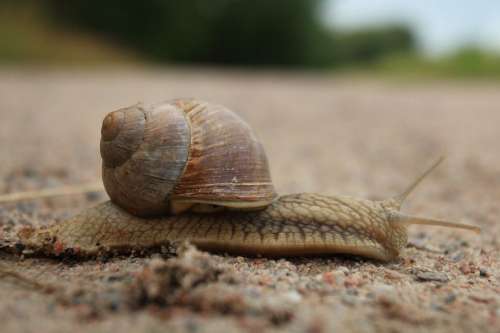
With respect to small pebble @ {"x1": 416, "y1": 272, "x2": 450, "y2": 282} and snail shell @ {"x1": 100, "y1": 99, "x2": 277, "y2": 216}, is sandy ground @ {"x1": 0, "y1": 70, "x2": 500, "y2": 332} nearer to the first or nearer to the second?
small pebble @ {"x1": 416, "y1": 272, "x2": 450, "y2": 282}

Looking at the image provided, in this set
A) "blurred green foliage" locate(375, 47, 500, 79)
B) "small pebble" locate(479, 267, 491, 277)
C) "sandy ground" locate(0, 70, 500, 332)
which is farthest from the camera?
"blurred green foliage" locate(375, 47, 500, 79)

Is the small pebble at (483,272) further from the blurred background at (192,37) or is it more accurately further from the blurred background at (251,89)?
the blurred background at (192,37)

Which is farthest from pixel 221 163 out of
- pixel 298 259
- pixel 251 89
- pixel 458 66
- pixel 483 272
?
pixel 458 66

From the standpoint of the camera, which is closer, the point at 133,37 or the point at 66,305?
the point at 66,305

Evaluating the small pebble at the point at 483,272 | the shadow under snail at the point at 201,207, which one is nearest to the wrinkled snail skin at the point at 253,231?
the shadow under snail at the point at 201,207

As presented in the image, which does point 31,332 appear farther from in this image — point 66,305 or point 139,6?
point 139,6

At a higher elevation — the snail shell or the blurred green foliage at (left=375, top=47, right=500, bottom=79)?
the blurred green foliage at (left=375, top=47, right=500, bottom=79)

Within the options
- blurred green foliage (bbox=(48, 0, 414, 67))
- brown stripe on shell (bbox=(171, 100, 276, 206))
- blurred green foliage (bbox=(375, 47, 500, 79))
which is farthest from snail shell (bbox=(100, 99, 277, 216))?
blurred green foliage (bbox=(48, 0, 414, 67))

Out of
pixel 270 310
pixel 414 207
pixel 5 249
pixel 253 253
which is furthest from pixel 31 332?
pixel 414 207
